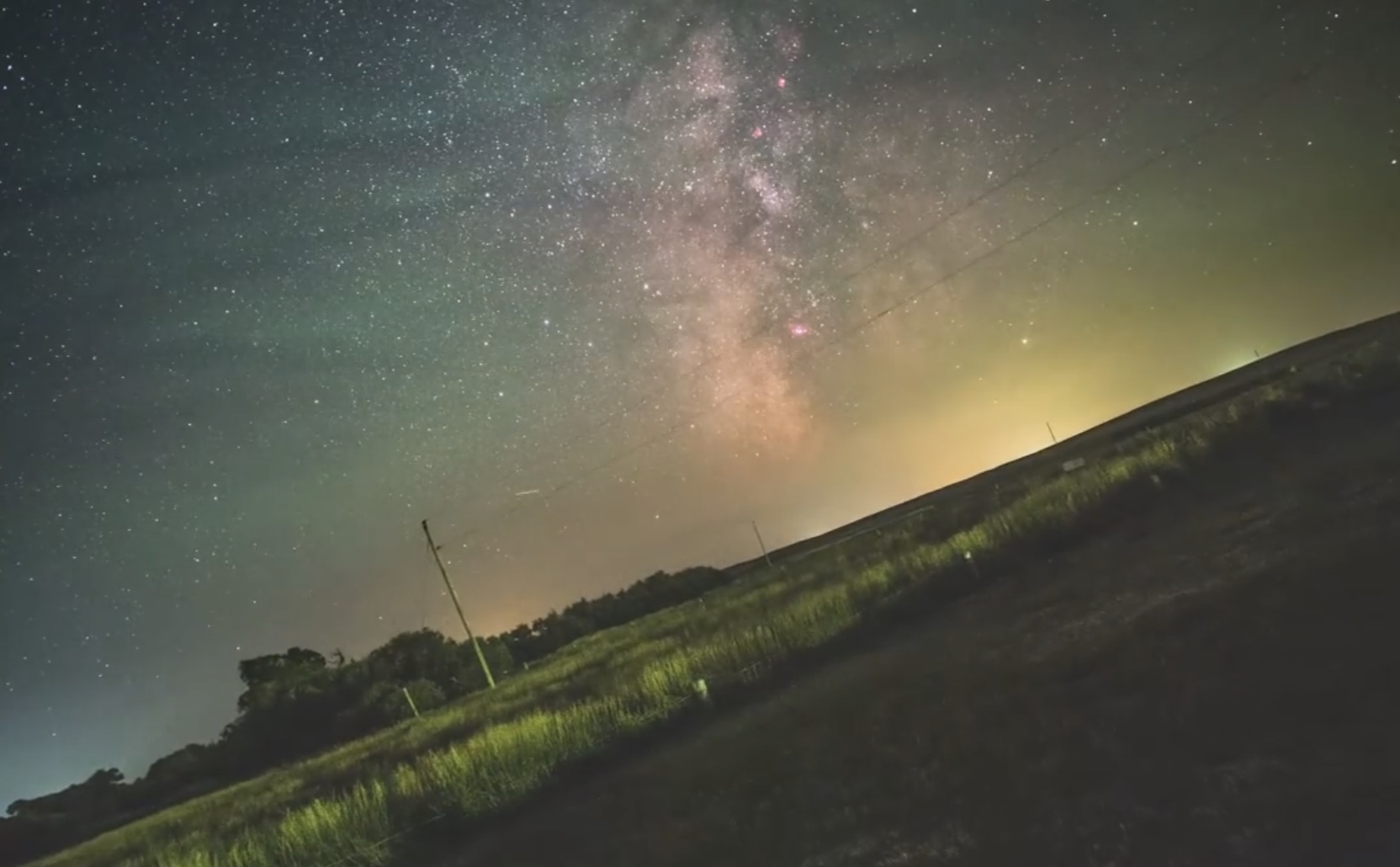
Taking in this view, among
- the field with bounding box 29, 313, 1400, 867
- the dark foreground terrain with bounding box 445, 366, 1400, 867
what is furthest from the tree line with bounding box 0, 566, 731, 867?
the dark foreground terrain with bounding box 445, 366, 1400, 867

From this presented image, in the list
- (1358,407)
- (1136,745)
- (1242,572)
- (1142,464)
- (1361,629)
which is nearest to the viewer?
(1136,745)

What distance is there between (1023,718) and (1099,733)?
90 cm

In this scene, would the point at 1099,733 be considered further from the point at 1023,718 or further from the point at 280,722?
the point at 280,722

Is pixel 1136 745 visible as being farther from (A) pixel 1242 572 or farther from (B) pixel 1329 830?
(A) pixel 1242 572

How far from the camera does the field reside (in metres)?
4.98

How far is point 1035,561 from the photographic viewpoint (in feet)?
45.8

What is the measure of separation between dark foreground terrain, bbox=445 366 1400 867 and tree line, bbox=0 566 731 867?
3837 centimetres

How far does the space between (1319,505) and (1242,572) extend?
8.50 feet

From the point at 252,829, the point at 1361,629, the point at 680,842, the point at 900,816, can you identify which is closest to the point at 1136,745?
the point at 900,816

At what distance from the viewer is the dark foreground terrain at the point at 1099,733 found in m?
4.65

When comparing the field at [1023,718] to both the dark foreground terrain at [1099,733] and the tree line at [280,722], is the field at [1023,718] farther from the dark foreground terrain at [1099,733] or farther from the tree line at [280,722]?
the tree line at [280,722]

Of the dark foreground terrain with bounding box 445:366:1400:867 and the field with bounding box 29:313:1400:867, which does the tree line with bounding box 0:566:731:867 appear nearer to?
the field with bounding box 29:313:1400:867

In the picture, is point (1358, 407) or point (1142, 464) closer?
point (1358, 407)

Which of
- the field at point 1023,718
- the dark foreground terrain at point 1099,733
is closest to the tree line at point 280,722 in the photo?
the field at point 1023,718
